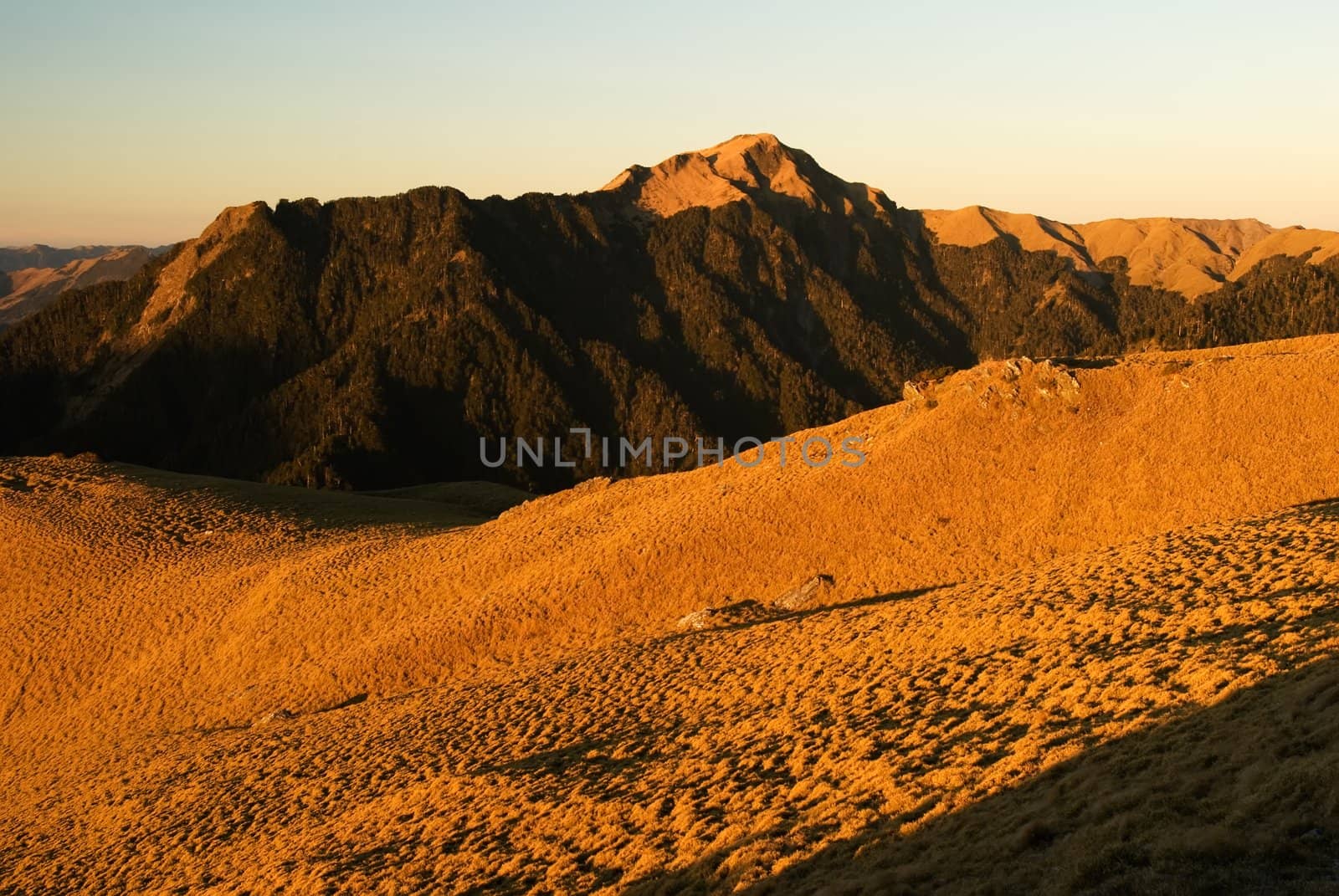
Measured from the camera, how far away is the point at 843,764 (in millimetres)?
15273

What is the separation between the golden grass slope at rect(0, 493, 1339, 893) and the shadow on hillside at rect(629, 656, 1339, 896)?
0.04 m

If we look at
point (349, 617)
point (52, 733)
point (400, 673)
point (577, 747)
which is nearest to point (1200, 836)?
point (577, 747)

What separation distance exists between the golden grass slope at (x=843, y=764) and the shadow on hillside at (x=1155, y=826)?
0.04 metres

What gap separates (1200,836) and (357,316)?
204 m

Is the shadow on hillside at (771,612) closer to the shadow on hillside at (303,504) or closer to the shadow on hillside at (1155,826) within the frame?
the shadow on hillside at (1155,826)

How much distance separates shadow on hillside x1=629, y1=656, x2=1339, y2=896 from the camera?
8.70 m

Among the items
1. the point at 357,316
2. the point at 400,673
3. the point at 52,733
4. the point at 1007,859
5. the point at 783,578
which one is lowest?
the point at 52,733

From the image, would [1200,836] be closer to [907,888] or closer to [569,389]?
[907,888]

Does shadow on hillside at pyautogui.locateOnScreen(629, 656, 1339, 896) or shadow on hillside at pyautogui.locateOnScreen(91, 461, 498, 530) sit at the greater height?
shadow on hillside at pyautogui.locateOnScreen(629, 656, 1339, 896)

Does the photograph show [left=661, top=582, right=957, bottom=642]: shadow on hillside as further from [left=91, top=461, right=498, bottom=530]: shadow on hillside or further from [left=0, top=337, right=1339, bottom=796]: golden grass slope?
[left=91, top=461, right=498, bottom=530]: shadow on hillside

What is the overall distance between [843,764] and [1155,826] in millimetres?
6036

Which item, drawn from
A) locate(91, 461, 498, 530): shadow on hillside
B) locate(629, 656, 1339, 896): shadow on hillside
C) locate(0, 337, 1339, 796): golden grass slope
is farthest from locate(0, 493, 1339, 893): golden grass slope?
locate(91, 461, 498, 530): shadow on hillside

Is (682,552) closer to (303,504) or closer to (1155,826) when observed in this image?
(1155,826)

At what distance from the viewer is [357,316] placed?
19700cm
